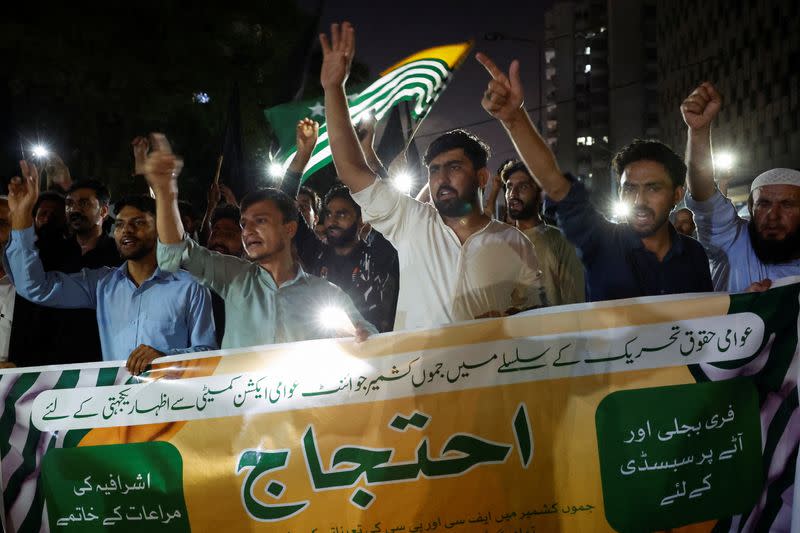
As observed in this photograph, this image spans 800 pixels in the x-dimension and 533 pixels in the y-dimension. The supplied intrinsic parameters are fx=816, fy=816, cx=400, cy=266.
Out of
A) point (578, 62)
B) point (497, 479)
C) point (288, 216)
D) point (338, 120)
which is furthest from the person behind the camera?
point (578, 62)

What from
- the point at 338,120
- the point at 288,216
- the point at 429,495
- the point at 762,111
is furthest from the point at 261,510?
the point at 762,111

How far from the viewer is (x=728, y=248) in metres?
4.32

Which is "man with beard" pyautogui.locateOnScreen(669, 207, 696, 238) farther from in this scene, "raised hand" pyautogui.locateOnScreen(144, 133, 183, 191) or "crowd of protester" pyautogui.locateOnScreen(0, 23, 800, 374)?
"raised hand" pyautogui.locateOnScreen(144, 133, 183, 191)

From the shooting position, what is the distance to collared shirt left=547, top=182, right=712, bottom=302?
3752 millimetres

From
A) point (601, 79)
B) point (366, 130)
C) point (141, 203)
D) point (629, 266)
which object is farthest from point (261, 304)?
point (601, 79)

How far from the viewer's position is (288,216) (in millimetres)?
4207

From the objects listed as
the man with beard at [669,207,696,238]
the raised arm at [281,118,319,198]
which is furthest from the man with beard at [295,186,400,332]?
the man with beard at [669,207,696,238]

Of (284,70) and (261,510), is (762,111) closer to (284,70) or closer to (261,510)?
(284,70)

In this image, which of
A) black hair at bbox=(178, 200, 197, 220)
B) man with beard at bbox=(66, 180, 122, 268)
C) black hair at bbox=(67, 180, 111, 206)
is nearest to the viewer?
man with beard at bbox=(66, 180, 122, 268)

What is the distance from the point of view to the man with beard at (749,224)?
13.1ft

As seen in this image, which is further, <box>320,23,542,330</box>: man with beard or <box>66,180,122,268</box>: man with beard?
<box>66,180,122,268</box>: man with beard

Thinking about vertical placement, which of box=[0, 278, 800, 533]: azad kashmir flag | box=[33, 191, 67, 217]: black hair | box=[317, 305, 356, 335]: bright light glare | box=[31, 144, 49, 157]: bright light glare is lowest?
box=[0, 278, 800, 533]: azad kashmir flag

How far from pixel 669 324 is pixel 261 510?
185cm

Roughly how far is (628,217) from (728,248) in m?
0.76
